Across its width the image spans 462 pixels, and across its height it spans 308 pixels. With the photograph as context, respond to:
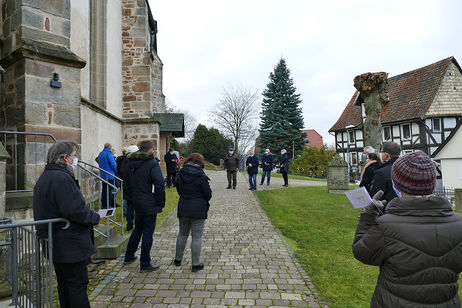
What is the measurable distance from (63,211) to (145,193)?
183 cm

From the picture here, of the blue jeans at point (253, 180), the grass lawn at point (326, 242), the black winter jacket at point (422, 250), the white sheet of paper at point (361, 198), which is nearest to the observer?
the black winter jacket at point (422, 250)

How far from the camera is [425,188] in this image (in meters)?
1.86

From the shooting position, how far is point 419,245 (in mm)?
1758

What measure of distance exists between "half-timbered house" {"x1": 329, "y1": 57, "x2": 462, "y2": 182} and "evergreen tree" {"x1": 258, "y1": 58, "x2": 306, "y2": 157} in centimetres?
751

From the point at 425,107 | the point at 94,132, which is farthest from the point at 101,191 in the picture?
the point at 425,107

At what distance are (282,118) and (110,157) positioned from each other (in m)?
30.2

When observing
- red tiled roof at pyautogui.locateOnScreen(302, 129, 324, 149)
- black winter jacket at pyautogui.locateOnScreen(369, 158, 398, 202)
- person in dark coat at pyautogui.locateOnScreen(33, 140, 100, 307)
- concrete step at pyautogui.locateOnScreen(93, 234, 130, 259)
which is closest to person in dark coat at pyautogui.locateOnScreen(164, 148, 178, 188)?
concrete step at pyautogui.locateOnScreen(93, 234, 130, 259)

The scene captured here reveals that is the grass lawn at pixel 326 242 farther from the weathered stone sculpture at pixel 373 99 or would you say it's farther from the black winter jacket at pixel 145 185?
the black winter jacket at pixel 145 185

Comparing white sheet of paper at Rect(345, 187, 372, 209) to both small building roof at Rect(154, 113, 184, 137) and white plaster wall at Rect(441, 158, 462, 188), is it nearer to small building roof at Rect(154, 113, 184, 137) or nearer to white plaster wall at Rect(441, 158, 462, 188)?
small building roof at Rect(154, 113, 184, 137)

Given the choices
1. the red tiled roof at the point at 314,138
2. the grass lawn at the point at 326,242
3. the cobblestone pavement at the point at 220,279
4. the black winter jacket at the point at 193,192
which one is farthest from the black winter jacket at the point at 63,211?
the red tiled roof at the point at 314,138

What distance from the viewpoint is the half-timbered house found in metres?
25.6

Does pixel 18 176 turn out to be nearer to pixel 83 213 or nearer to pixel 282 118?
pixel 83 213

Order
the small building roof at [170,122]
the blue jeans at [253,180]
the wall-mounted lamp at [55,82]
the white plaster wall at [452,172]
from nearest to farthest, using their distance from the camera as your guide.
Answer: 1. the wall-mounted lamp at [55,82]
2. the blue jeans at [253,180]
3. the small building roof at [170,122]
4. the white plaster wall at [452,172]

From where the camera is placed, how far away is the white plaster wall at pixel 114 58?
1226cm
